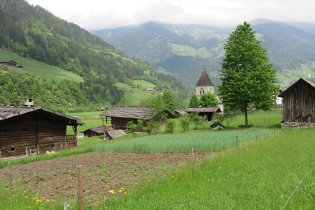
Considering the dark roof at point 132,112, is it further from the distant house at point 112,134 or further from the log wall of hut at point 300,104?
the log wall of hut at point 300,104

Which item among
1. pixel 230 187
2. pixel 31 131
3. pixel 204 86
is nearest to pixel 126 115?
pixel 31 131

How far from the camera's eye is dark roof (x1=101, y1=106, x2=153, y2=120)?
51.7 metres

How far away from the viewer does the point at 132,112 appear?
5416 cm

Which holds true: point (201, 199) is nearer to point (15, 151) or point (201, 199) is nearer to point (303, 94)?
point (15, 151)

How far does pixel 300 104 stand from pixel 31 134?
1239 inches

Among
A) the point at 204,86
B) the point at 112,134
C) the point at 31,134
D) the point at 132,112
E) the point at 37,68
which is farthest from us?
the point at 37,68

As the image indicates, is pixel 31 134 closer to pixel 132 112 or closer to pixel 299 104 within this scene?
pixel 132 112

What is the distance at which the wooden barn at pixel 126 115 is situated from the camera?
51903 millimetres

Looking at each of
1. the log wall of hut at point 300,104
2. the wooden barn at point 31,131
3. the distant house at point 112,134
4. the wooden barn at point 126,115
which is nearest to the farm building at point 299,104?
the log wall of hut at point 300,104

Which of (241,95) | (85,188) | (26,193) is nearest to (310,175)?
(85,188)

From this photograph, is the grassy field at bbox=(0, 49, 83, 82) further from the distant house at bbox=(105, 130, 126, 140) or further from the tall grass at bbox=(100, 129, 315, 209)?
the tall grass at bbox=(100, 129, 315, 209)

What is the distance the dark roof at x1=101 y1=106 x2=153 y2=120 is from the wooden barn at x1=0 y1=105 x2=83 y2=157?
19181 millimetres

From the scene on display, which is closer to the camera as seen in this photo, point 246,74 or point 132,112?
point 246,74

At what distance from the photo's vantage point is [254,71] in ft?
117
